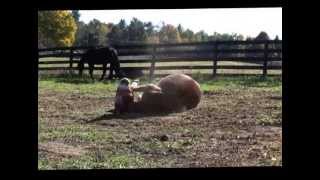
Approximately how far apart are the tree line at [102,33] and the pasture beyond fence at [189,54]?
0.06m

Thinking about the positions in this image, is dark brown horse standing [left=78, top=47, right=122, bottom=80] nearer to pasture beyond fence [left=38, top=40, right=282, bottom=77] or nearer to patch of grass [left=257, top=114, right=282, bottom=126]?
pasture beyond fence [left=38, top=40, right=282, bottom=77]

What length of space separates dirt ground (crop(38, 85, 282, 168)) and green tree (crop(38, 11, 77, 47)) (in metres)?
A: 0.47

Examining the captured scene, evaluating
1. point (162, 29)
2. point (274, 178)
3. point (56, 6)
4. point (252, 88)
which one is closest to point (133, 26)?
point (162, 29)

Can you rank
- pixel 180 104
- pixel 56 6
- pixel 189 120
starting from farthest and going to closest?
1. pixel 180 104
2. pixel 189 120
3. pixel 56 6

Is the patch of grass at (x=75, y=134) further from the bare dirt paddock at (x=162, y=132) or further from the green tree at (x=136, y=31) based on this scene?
the green tree at (x=136, y=31)

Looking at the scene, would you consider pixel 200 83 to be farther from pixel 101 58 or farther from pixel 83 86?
pixel 83 86

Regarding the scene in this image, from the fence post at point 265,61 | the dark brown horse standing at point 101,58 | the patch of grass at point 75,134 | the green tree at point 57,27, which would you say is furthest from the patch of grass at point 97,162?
the fence post at point 265,61

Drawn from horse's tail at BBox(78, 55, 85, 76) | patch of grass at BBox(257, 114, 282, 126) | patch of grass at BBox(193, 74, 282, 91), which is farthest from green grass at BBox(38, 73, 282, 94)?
patch of grass at BBox(257, 114, 282, 126)

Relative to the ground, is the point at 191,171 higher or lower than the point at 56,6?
lower

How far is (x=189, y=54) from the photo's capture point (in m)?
6.03

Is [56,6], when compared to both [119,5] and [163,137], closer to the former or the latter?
[119,5]

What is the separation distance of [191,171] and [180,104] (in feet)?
3.24

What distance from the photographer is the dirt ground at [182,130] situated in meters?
5.46

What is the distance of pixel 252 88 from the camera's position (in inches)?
241
